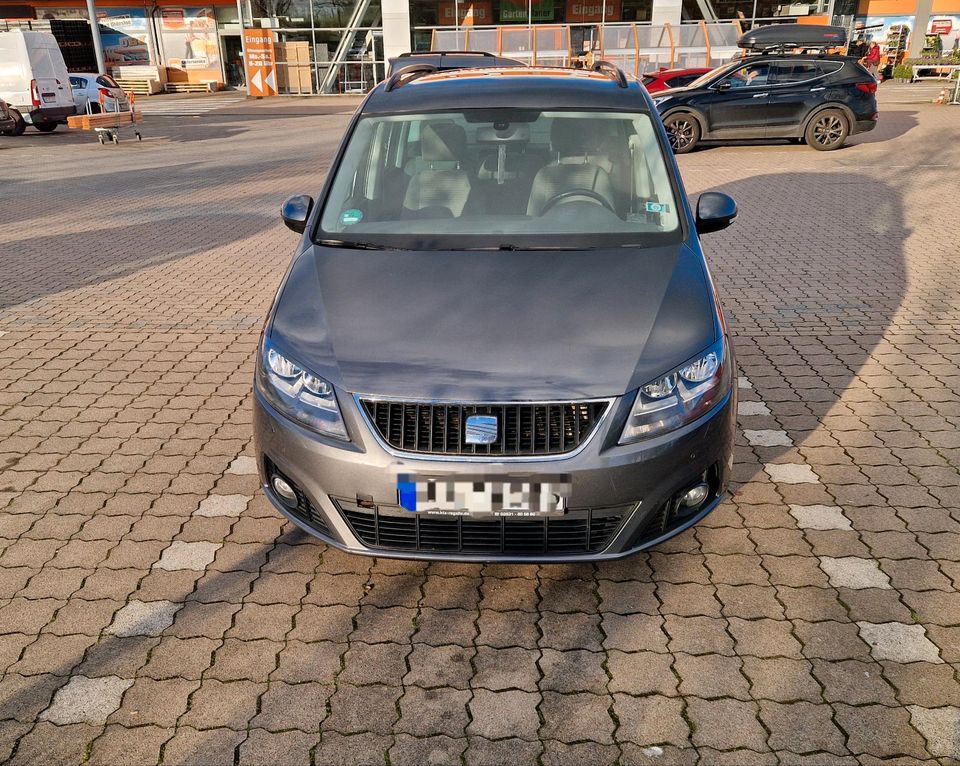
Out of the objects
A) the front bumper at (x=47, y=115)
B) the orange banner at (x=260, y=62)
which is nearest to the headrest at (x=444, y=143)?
the front bumper at (x=47, y=115)

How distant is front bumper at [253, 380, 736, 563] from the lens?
9.62 feet

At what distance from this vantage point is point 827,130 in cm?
1592

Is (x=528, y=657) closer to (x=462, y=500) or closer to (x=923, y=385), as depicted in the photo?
(x=462, y=500)

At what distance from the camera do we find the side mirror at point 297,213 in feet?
14.3

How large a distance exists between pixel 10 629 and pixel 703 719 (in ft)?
8.31

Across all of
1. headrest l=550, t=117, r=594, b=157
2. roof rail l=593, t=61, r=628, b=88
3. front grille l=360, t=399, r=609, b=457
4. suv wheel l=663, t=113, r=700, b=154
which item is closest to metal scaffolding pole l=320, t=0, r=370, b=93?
suv wheel l=663, t=113, r=700, b=154

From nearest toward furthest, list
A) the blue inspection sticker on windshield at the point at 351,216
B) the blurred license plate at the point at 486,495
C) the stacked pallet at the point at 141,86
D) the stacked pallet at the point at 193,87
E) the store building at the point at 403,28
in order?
the blurred license plate at the point at 486,495 < the blue inspection sticker on windshield at the point at 351,216 < the store building at the point at 403,28 < the stacked pallet at the point at 141,86 < the stacked pallet at the point at 193,87

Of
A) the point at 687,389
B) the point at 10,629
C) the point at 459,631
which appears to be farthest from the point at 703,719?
the point at 10,629

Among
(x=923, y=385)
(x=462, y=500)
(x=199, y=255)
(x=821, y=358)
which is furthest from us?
(x=199, y=255)

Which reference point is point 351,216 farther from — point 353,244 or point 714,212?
point 714,212

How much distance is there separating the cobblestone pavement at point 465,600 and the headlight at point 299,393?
0.77 metres

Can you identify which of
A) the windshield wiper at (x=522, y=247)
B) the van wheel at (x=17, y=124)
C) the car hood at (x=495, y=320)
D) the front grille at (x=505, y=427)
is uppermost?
the windshield wiper at (x=522, y=247)

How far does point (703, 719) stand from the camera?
275cm

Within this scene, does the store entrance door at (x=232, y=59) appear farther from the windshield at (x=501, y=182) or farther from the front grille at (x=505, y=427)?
the front grille at (x=505, y=427)
